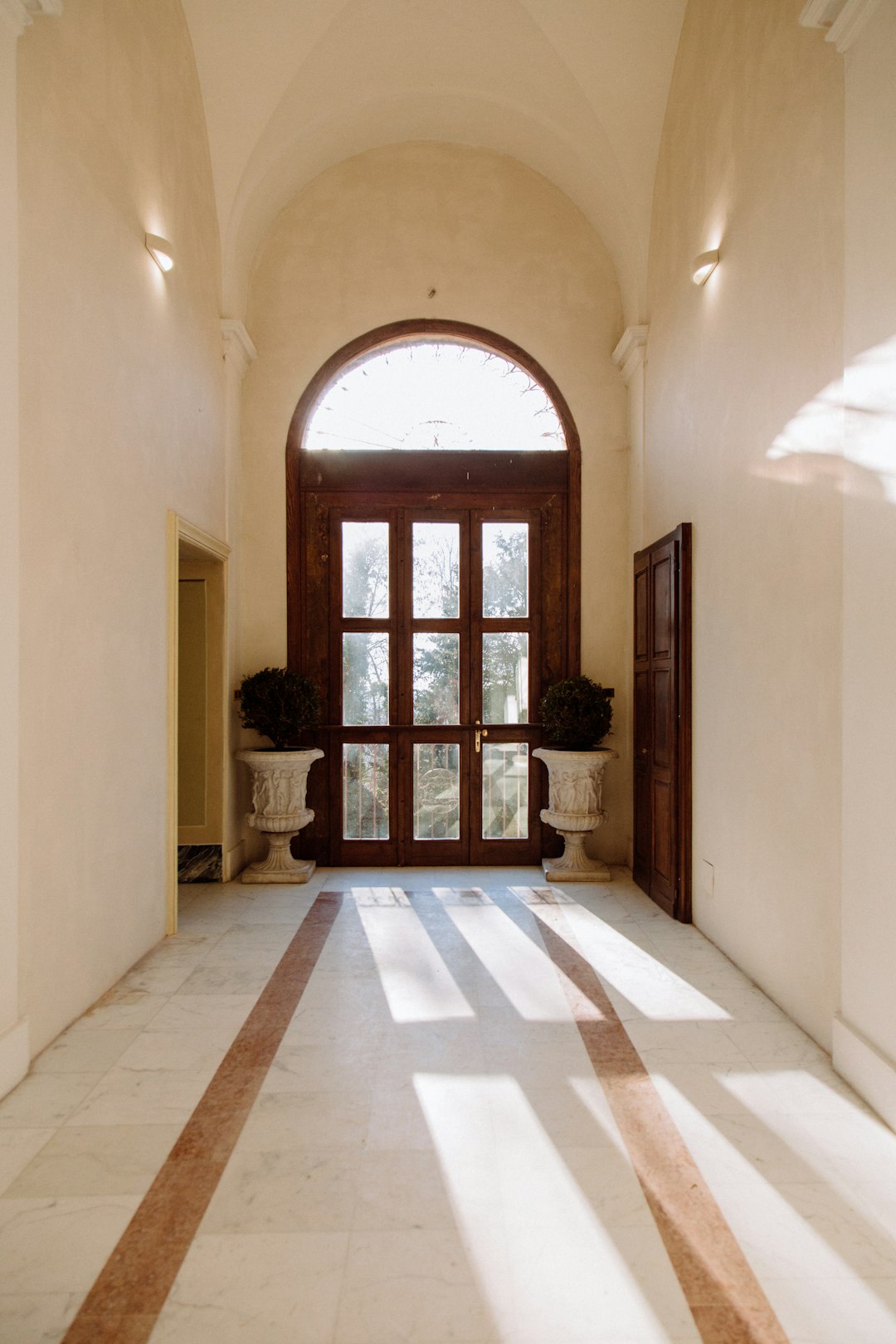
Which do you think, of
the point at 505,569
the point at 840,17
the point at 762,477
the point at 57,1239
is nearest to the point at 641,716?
the point at 505,569

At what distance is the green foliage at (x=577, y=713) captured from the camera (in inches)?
243

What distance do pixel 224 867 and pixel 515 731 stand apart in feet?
8.13

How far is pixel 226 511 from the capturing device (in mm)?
6266

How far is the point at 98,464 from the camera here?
392 centimetres

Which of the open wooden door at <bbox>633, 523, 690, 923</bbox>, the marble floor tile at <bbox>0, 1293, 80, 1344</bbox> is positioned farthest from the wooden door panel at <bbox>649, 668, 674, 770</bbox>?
the marble floor tile at <bbox>0, 1293, 80, 1344</bbox>

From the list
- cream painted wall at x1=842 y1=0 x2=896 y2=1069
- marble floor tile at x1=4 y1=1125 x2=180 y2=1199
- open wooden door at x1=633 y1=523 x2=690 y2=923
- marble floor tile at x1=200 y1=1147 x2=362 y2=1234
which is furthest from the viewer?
open wooden door at x1=633 y1=523 x2=690 y2=923

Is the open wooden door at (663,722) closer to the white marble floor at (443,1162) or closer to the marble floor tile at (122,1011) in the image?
the white marble floor at (443,1162)

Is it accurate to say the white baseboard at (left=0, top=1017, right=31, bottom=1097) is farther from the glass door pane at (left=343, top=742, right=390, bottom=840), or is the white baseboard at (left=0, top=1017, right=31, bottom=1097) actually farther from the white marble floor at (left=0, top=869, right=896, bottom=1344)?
the glass door pane at (left=343, top=742, right=390, bottom=840)

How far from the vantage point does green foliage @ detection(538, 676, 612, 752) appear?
20.2 feet

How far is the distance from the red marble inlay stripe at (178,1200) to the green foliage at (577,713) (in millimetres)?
3001

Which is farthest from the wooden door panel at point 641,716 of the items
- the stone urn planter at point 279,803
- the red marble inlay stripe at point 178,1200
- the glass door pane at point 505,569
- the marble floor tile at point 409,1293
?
the marble floor tile at point 409,1293

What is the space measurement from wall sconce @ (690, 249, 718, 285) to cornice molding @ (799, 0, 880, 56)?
1.51 metres

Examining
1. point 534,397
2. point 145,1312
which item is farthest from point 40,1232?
point 534,397

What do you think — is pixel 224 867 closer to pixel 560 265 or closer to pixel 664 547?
pixel 664 547
